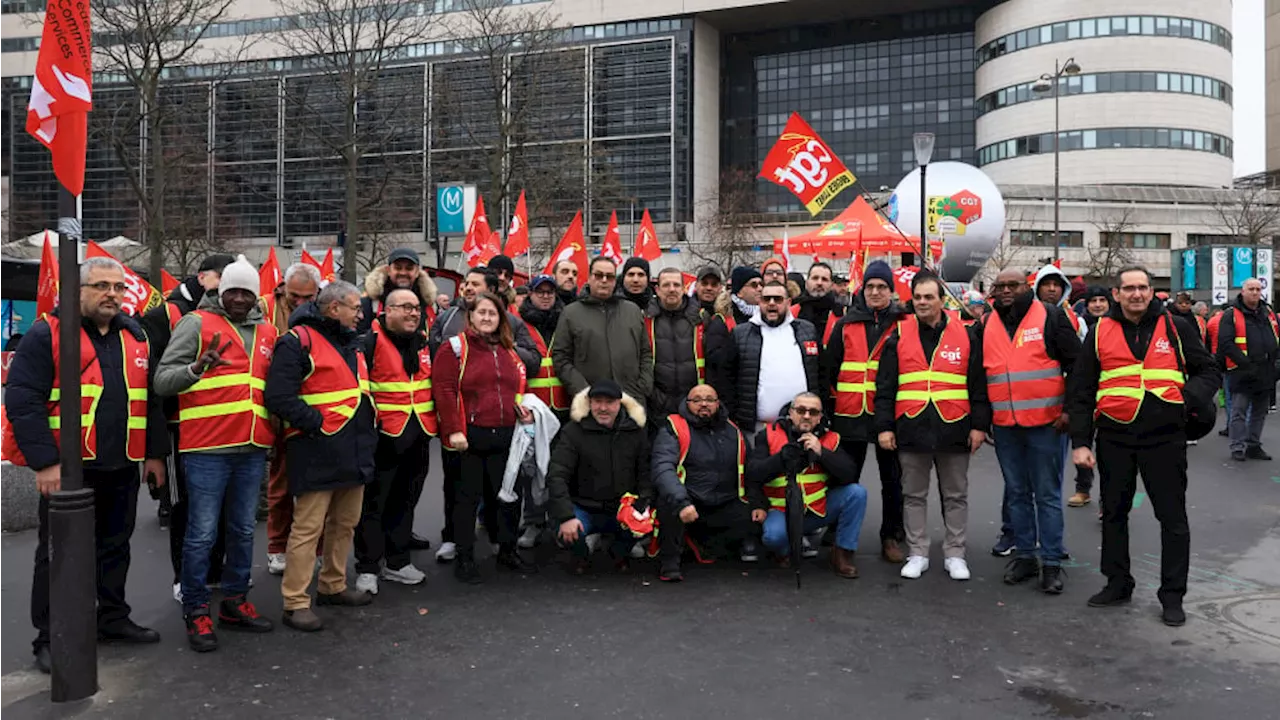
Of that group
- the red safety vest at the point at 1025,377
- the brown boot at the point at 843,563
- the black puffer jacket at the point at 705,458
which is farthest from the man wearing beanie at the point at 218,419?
the red safety vest at the point at 1025,377

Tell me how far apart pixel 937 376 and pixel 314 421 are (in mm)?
3847

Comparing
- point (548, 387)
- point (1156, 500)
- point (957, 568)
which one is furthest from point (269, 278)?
point (1156, 500)

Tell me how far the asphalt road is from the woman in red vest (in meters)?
0.54

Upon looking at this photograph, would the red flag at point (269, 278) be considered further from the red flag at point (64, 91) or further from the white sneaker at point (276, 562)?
the red flag at point (64, 91)

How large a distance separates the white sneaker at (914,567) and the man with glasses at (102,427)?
4.44m

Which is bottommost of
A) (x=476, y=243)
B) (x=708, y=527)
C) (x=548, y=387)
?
(x=708, y=527)

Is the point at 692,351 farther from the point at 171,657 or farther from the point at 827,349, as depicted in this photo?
the point at 171,657

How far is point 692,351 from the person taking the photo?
731 centimetres

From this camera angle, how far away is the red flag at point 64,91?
431cm

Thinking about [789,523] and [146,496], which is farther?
[146,496]

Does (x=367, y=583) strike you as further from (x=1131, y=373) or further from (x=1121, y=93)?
(x=1121, y=93)

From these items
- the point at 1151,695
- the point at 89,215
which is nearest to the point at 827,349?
the point at 1151,695

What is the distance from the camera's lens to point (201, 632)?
5160 millimetres

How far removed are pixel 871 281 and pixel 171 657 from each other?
4.81m
